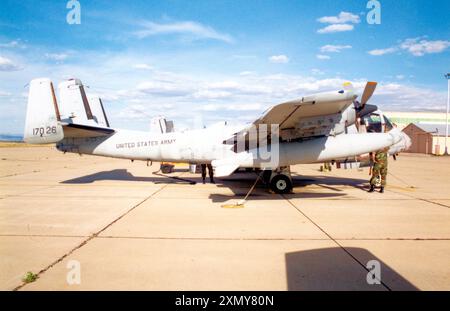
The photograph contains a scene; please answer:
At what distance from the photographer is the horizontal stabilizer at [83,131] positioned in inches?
510

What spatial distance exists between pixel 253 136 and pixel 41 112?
8.75 m

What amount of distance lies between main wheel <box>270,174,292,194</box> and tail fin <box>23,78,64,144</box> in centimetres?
924

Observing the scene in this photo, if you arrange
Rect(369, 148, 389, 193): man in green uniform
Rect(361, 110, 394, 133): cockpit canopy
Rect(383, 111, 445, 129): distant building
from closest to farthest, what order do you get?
Rect(369, 148, 389, 193): man in green uniform < Rect(361, 110, 394, 133): cockpit canopy < Rect(383, 111, 445, 129): distant building

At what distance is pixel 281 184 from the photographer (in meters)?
12.2

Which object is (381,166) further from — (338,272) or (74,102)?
(74,102)

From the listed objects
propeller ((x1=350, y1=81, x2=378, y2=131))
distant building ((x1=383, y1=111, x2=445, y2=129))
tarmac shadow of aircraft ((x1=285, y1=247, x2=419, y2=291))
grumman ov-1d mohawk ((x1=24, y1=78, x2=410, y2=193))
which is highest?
distant building ((x1=383, y1=111, x2=445, y2=129))

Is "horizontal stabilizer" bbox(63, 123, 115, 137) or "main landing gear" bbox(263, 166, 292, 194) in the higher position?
"horizontal stabilizer" bbox(63, 123, 115, 137)

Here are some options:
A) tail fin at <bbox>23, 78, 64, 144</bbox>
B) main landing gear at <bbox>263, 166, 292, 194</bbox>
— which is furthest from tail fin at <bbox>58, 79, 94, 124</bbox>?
main landing gear at <bbox>263, 166, 292, 194</bbox>

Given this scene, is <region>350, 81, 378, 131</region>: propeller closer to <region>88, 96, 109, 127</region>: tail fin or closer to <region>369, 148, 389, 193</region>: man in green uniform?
<region>369, 148, 389, 193</region>: man in green uniform

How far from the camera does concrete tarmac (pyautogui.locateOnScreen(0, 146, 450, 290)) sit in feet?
14.5

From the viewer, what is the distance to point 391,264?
499 cm
